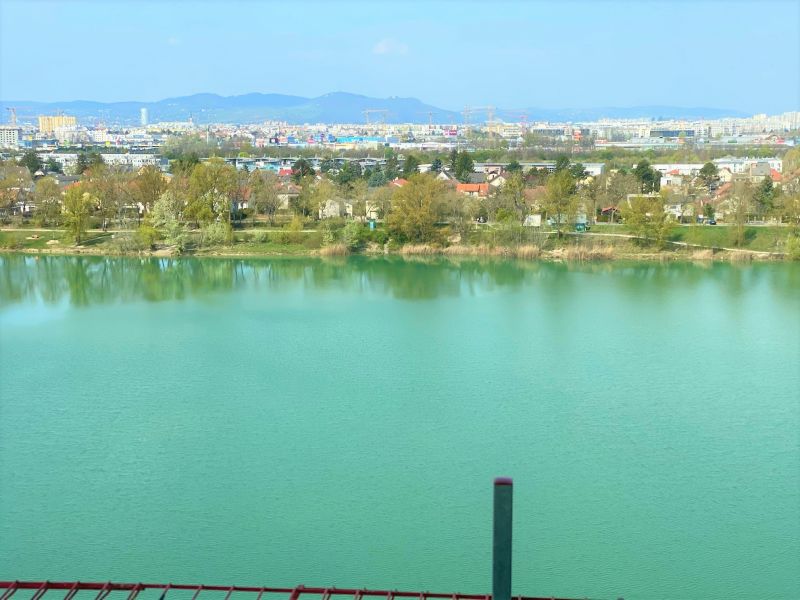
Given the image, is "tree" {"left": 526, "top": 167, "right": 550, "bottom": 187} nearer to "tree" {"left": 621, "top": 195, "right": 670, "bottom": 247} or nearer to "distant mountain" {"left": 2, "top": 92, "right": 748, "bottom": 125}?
"tree" {"left": 621, "top": 195, "right": 670, "bottom": 247}

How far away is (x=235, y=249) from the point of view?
11703mm

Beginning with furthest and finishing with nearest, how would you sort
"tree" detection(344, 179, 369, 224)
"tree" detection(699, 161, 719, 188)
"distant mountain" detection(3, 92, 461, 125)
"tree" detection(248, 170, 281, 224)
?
"distant mountain" detection(3, 92, 461, 125)
"tree" detection(699, 161, 719, 188)
"tree" detection(344, 179, 369, 224)
"tree" detection(248, 170, 281, 224)

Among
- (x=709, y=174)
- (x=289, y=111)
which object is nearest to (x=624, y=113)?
(x=289, y=111)

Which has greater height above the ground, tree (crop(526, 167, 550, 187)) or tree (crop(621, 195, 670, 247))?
tree (crop(526, 167, 550, 187))

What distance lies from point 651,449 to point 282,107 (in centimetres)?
10734

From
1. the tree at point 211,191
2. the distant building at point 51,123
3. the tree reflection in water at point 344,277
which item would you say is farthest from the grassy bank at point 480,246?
the distant building at point 51,123

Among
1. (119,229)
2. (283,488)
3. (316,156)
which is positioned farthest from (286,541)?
(316,156)

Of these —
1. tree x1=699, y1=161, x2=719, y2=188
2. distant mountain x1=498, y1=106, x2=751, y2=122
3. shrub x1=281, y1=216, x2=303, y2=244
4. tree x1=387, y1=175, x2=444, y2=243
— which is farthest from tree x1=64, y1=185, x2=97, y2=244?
distant mountain x1=498, y1=106, x2=751, y2=122

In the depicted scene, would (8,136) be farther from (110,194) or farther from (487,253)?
(487,253)

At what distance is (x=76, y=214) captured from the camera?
11.8m

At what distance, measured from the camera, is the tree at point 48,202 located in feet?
41.8

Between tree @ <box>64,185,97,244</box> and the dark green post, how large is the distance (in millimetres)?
10880

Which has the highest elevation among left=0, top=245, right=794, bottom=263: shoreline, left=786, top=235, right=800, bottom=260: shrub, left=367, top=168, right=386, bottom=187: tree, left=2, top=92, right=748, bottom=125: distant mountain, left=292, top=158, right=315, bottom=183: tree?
left=2, top=92, right=748, bottom=125: distant mountain

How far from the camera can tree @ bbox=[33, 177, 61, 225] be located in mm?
12742
